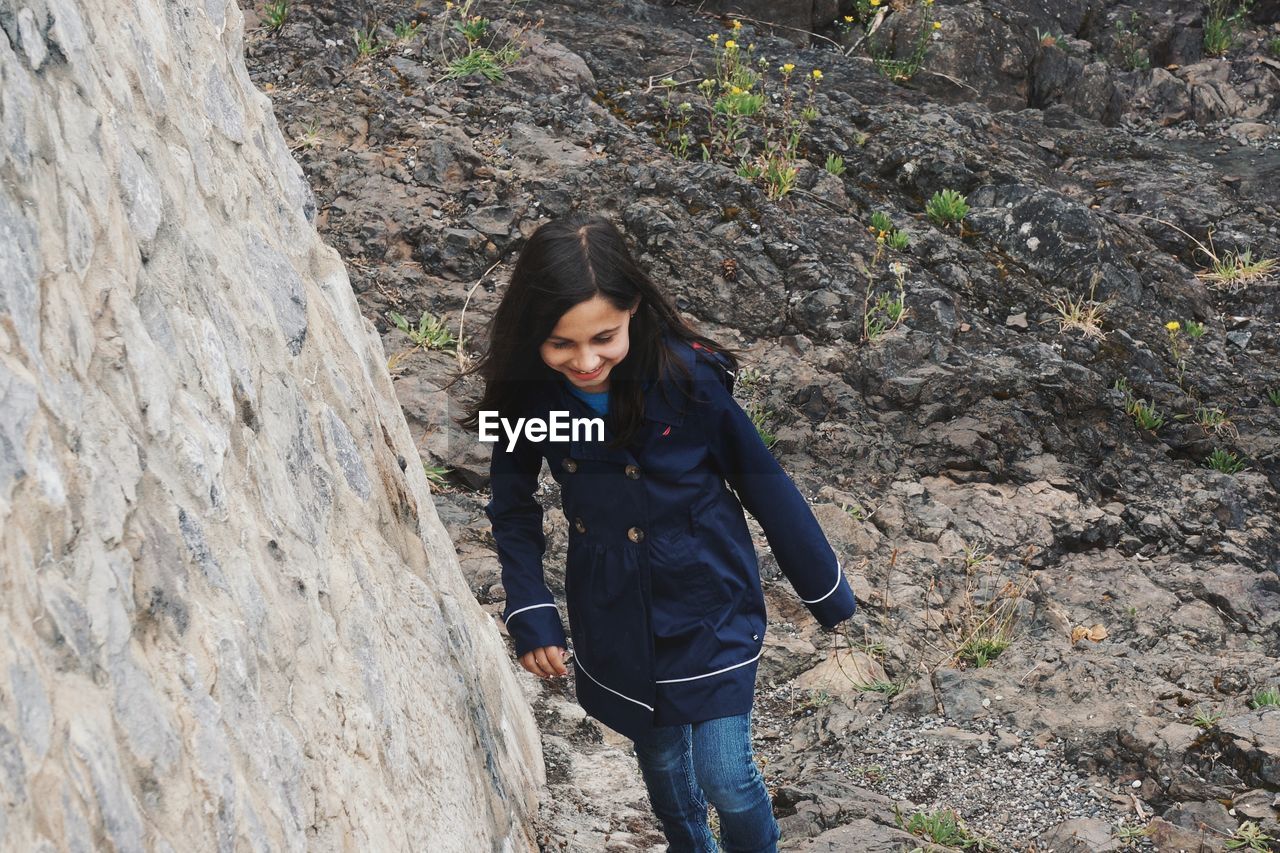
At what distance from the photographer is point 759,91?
7438mm

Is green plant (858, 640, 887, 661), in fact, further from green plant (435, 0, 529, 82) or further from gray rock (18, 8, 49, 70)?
green plant (435, 0, 529, 82)

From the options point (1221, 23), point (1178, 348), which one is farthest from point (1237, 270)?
point (1221, 23)

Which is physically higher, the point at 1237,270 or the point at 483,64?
the point at 483,64

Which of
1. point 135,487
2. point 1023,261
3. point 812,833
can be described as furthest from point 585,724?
point 1023,261

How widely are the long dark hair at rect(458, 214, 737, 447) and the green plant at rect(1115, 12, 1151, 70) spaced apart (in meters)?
7.39

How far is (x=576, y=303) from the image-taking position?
2549mm

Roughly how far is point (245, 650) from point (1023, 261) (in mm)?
5569

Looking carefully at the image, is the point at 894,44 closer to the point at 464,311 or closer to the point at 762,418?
the point at 762,418

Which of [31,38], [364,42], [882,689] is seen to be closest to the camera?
[31,38]

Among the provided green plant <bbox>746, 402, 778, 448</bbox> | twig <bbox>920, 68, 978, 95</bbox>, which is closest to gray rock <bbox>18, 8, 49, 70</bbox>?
green plant <bbox>746, 402, 778, 448</bbox>

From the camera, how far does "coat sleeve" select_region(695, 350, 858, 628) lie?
2672 millimetres

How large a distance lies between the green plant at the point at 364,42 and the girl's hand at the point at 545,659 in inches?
199

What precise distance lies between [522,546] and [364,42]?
4.92 m

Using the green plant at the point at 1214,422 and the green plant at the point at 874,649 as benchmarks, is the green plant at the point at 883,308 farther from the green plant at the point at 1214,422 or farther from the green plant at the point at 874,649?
the green plant at the point at 874,649
